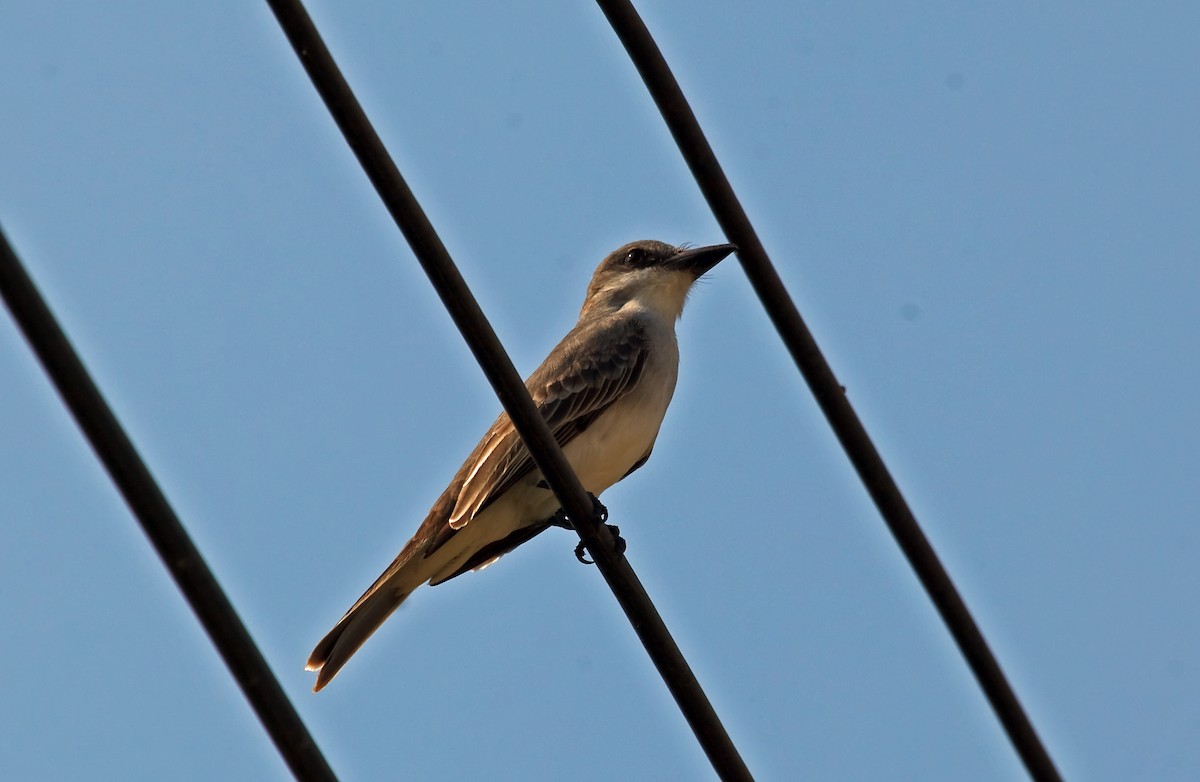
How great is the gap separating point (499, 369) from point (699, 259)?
5.24m

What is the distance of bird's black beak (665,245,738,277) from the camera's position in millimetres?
9016

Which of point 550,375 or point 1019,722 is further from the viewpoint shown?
point 550,375

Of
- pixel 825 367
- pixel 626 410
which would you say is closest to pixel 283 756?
pixel 825 367

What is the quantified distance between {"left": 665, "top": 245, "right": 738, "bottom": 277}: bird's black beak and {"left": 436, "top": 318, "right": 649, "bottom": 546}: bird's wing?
2.53ft

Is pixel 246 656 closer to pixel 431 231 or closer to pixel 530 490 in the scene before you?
pixel 431 231

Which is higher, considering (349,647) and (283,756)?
(283,756)

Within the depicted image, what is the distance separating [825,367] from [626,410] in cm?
342

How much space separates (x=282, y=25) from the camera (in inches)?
142

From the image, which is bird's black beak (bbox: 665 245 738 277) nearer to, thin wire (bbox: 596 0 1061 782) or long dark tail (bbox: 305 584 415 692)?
long dark tail (bbox: 305 584 415 692)

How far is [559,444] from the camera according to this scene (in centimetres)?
745

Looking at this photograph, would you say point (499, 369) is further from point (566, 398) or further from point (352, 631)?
point (566, 398)

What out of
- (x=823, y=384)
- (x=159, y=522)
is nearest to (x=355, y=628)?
(x=823, y=384)

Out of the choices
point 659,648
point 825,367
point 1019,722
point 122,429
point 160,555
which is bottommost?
point 1019,722

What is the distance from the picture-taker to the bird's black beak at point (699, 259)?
9.02 m
